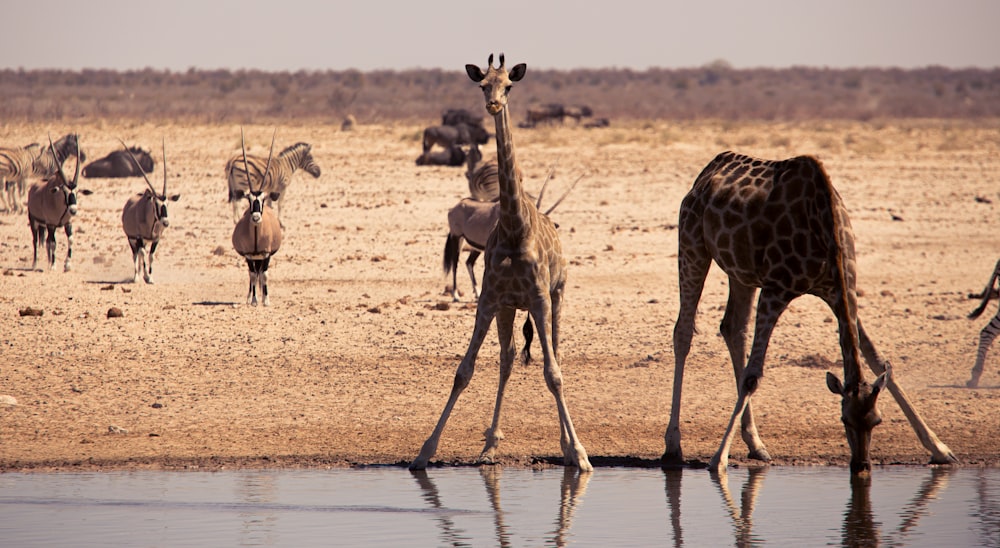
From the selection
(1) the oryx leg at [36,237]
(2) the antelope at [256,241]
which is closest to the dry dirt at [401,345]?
(1) the oryx leg at [36,237]

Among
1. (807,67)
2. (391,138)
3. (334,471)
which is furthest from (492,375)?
(807,67)

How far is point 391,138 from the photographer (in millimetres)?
42031

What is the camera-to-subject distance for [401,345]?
12.6 m

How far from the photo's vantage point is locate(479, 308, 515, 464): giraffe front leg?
337 inches

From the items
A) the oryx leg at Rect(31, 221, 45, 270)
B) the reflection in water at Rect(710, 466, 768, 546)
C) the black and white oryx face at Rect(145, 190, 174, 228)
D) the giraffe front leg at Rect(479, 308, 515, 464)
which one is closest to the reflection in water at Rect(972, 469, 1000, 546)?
the reflection in water at Rect(710, 466, 768, 546)

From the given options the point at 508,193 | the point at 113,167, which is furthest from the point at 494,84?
the point at 113,167

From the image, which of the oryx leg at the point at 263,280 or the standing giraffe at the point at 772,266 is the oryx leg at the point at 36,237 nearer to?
the oryx leg at the point at 263,280

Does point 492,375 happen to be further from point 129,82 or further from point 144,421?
point 129,82

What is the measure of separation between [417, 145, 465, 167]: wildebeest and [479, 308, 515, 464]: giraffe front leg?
2229 cm

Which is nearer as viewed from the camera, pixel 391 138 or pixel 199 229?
pixel 199 229

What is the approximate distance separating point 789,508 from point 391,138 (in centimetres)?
3539

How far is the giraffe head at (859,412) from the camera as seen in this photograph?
7508mm

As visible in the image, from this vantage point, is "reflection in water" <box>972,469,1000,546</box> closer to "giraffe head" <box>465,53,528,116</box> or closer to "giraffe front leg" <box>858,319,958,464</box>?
"giraffe front leg" <box>858,319,958,464</box>

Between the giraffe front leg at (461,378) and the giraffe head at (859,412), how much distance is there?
6.80ft
